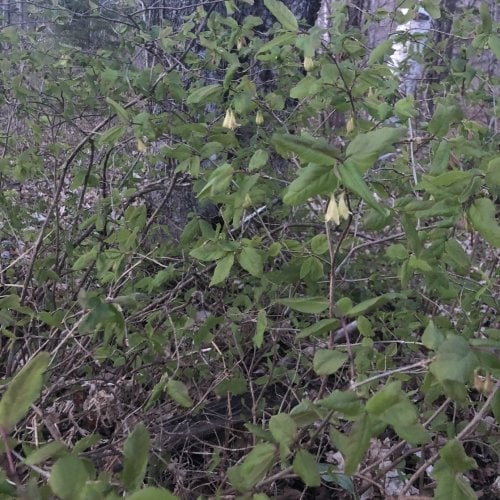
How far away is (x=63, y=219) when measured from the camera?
121 inches

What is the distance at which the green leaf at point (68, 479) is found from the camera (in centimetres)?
77

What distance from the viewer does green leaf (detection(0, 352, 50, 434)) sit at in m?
0.81

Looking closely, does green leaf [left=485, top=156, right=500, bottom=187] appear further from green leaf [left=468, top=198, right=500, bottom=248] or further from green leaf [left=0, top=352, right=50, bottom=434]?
green leaf [left=0, top=352, right=50, bottom=434]

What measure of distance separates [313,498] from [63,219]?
1.95 meters

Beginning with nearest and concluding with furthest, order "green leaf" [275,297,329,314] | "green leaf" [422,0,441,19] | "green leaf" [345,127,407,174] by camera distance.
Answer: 1. "green leaf" [345,127,407,174]
2. "green leaf" [275,297,329,314]
3. "green leaf" [422,0,441,19]

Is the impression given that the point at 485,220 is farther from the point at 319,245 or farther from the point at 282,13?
the point at 282,13

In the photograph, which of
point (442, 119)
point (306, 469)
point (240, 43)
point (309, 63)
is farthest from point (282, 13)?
point (306, 469)

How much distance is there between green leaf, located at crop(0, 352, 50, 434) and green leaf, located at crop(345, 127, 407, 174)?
0.63m

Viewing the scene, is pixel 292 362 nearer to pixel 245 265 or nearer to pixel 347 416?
pixel 245 265

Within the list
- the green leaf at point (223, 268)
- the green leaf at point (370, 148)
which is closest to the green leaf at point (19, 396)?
Answer: the green leaf at point (370, 148)

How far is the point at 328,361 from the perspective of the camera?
115cm

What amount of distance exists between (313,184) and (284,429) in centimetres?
46

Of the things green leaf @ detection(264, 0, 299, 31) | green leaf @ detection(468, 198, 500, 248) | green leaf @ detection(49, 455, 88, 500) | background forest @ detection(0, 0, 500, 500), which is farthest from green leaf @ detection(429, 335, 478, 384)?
green leaf @ detection(264, 0, 299, 31)

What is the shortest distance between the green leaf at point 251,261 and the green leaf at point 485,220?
61 cm
